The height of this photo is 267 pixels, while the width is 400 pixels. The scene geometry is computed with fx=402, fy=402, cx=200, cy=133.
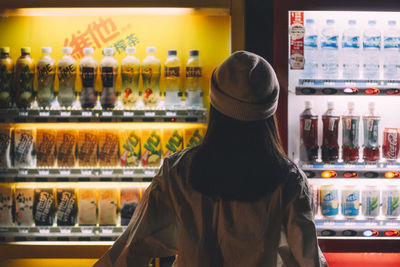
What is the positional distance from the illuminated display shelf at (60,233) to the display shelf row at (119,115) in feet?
2.15

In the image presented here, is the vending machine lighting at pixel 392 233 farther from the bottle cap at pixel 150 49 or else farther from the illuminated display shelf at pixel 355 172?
the bottle cap at pixel 150 49

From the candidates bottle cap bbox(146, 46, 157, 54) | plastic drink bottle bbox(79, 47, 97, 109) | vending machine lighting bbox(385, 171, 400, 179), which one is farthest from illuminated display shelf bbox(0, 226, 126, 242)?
vending machine lighting bbox(385, 171, 400, 179)

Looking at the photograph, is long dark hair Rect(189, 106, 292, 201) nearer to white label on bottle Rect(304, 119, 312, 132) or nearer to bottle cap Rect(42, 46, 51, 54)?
white label on bottle Rect(304, 119, 312, 132)

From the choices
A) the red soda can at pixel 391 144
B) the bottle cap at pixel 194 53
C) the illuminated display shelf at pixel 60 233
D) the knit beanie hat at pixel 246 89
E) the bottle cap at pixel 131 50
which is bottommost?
the illuminated display shelf at pixel 60 233

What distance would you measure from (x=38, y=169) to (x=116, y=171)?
0.46 meters

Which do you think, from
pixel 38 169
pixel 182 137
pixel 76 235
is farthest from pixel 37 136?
pixel 182 137

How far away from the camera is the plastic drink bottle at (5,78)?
248cm

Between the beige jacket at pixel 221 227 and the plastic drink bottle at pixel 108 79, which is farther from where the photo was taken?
the plastic drink bottle at pixel 108 79

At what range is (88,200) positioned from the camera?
2.56 meters

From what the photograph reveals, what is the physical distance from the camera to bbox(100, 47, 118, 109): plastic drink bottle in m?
2.52

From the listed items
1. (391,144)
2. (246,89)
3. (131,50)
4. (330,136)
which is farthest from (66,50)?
(391,144)

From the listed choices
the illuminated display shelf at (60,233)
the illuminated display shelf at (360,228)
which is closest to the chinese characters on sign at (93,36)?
the illuminated display shelf at (60,233)

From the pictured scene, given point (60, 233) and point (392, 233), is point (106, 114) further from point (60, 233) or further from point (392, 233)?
point (392, 233)

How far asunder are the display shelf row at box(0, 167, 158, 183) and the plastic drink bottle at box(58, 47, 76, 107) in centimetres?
48
